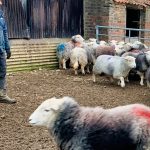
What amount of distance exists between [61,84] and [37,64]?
Answer: 3208 mm

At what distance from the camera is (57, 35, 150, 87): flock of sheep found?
1203 cm

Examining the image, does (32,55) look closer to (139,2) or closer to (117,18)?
(117,18)

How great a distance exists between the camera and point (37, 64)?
15.3 meters

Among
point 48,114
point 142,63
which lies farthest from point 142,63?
point 48,114

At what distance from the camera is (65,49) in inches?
610

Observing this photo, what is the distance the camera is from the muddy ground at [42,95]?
7.05 m

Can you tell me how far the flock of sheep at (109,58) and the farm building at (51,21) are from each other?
2.14ft

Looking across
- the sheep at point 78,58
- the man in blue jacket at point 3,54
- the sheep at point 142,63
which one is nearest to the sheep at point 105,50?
the sheep at point 78,58

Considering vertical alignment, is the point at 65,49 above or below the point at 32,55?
above

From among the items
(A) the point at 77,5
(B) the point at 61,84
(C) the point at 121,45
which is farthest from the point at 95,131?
(A) the point at 77,5

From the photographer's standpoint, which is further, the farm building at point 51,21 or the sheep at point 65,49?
the sheep at point 65,49

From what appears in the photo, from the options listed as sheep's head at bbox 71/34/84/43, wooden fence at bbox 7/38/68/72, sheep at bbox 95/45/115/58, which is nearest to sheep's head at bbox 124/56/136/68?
sheep at bbox 95/45/115/58

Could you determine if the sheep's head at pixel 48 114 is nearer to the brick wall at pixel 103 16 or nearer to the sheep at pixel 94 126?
the sheep at pixel 94 126

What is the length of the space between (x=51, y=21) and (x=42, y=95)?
583 cm
